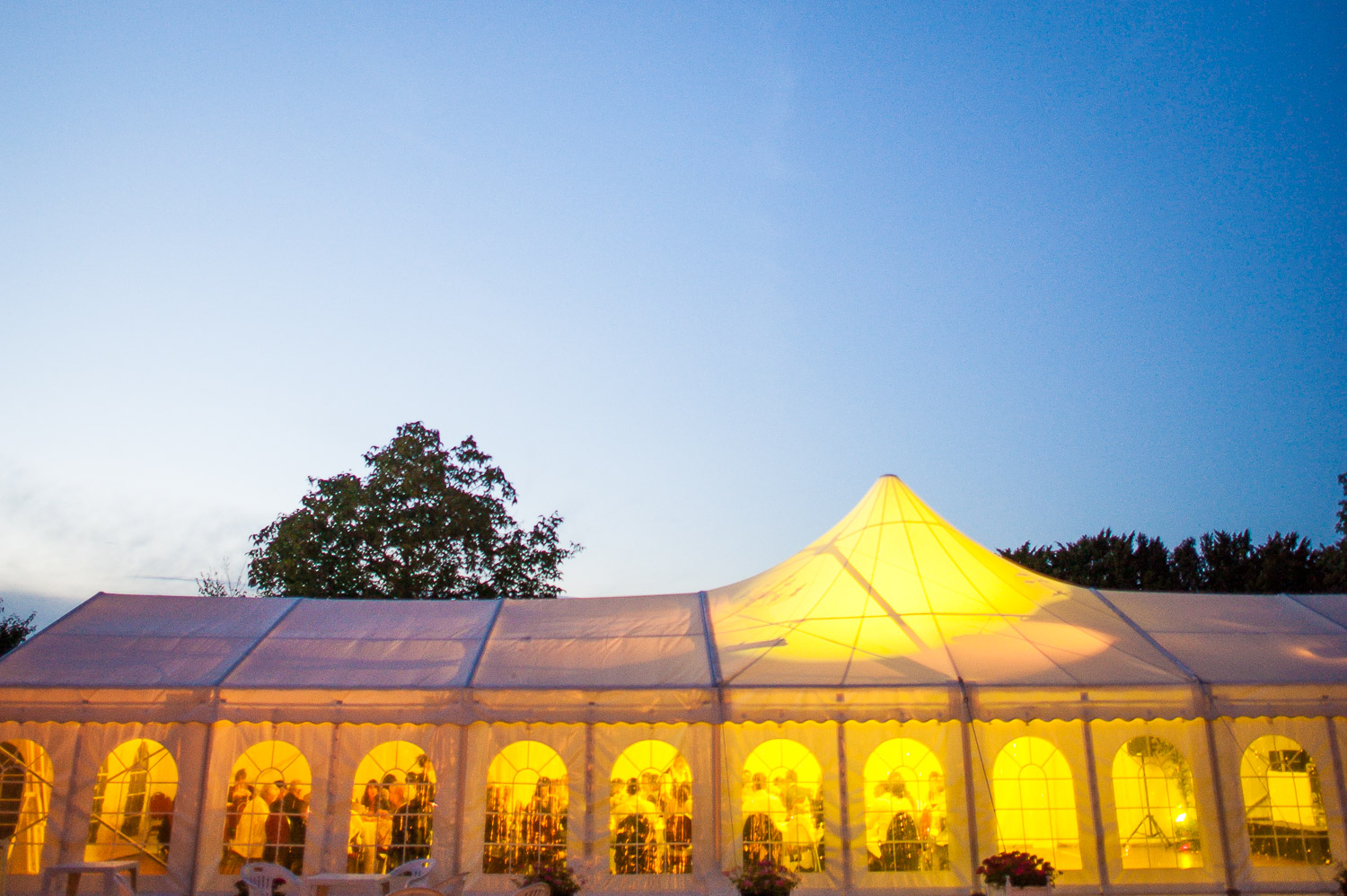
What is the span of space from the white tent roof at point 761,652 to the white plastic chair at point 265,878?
1.50 metres

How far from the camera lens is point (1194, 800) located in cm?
935

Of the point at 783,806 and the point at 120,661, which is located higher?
the point at 120,661

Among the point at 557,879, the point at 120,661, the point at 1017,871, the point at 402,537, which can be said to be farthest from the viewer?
the point at 402,537

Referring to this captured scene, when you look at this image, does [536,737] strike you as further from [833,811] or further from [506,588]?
[506,588]

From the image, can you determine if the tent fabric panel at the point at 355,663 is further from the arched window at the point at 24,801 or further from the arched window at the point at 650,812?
the arched window at the point at 24,801

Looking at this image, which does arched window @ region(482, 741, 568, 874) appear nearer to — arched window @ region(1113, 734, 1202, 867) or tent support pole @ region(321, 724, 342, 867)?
tent support pole @ region(321, 724, 342, 867)

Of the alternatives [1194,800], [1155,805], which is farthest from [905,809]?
Answer: [1194,800]

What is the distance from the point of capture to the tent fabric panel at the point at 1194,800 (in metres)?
9.14

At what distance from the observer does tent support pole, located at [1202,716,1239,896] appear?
9078 mm

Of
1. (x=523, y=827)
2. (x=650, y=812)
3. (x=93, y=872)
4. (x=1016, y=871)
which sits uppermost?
(x=650, y=812)

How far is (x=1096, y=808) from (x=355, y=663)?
7304 mm

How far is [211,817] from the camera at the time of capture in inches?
371

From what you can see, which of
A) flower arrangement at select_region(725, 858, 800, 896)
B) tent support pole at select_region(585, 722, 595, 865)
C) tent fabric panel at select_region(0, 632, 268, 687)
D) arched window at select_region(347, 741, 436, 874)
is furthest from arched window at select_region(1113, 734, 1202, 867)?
tent fabric panel at select_region(0, 632, 268, 687)

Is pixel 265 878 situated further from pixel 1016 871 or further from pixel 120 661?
pixel 1016 871
